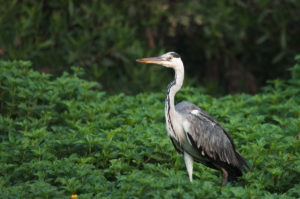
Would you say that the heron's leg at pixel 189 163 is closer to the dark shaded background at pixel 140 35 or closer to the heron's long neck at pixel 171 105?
the heron's long neck at pixel 171 105

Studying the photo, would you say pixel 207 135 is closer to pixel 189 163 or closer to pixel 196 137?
pixel 196 137

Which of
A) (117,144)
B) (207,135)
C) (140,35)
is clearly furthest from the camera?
(140,35)

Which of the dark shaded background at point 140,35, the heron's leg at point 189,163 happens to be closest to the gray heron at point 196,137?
the heron's leg at point 189,163

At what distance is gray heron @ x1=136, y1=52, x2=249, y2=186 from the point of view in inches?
232

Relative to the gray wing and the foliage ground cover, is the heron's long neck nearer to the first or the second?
the gray wing

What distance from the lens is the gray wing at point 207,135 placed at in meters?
5.88

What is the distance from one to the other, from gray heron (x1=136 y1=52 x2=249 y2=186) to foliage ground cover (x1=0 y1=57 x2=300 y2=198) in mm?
162

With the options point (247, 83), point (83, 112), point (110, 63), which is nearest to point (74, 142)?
point (83, 112)

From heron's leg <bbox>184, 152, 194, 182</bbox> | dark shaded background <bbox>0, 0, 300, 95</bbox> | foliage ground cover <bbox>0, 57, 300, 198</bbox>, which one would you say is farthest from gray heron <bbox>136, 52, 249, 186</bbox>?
dark shaded background <bbox>0, 0, 300, 95</bbox>

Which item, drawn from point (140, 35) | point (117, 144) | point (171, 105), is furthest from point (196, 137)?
point (140, 35)

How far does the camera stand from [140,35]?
13.1 meters

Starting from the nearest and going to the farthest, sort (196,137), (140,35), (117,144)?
(196,137) → (117,144) → (140,35)

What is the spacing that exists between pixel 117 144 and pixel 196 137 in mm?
1031

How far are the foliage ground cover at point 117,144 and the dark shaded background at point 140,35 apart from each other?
2883mm
